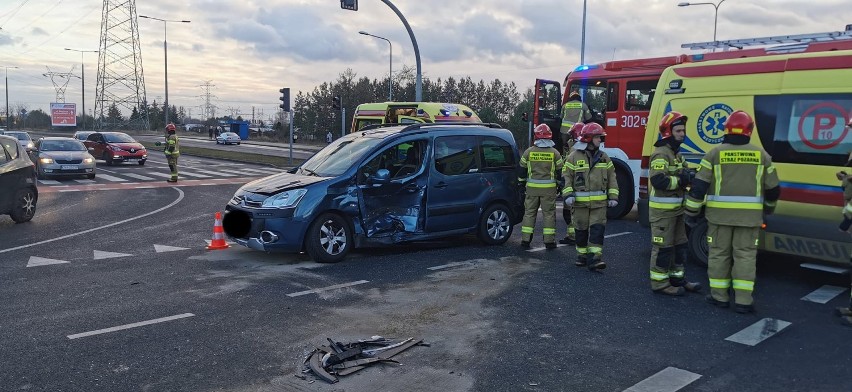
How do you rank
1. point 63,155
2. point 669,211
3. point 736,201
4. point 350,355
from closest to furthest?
point 350,355 → point 736,201 → point 669,211 → point 63,155

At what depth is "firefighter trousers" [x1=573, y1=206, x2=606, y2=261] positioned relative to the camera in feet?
25.0

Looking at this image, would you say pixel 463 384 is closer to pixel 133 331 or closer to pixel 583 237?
pixel 133 331

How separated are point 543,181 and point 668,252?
2541mm

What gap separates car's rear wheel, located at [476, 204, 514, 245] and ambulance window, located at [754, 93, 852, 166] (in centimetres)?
353

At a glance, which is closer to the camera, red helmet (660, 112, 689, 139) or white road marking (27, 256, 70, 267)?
red helmet (660, 112, 689, 139)

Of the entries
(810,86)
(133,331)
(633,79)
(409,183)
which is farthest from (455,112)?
(133,331)

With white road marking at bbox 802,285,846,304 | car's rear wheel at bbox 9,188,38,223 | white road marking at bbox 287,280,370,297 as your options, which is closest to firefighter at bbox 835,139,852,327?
white road marking at bbox 802,285,846,304

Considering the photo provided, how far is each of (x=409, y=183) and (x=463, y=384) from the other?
14.6 feet

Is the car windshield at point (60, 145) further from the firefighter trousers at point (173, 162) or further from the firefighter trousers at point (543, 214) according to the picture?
the firefighter trousers at point (543, 214)

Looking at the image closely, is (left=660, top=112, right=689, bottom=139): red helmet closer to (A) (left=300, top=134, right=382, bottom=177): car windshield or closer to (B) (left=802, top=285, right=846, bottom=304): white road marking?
(B) (left=802, top=285, right=846, bottom=304): white road marking

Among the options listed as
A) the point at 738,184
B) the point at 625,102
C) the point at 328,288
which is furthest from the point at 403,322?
the point at 625,102

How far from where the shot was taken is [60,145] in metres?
20.7

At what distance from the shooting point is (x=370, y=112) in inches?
827

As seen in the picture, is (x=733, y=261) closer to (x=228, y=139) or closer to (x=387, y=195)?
(x=387, y=195)
